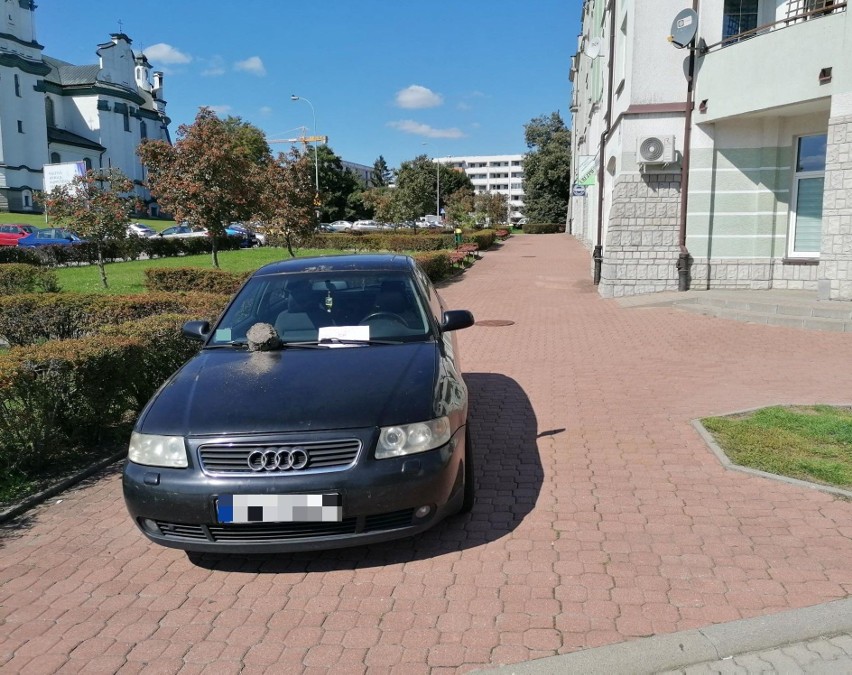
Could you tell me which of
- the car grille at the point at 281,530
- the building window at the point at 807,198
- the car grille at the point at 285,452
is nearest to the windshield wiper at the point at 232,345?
the car grille at the point at 285,452

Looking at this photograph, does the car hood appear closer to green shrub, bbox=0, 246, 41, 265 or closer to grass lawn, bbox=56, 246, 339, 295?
grass lawn, bbox=56, 246, 339, 295

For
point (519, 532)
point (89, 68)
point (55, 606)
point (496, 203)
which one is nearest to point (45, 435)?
point (55, 606)

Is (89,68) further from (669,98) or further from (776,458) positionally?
(776,458)

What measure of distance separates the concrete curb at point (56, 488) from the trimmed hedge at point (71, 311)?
4.35 m

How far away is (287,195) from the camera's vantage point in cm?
2427

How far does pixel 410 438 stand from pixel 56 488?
304cm

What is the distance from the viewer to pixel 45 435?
5.46 metres

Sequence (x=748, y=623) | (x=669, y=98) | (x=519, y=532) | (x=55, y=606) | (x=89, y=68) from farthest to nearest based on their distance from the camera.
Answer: (x=89, y=68) → (x=669, y=98) → (x=519, y=532) → (x=55, y=606) → (x=748, y=623)

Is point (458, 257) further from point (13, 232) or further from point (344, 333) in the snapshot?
point (13, 232)

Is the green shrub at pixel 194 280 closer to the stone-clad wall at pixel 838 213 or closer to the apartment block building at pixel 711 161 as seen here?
the apartment block building at pixel 711 161

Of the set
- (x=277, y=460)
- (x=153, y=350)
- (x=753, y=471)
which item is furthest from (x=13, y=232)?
(x=753, y=471)

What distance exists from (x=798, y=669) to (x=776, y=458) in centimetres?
265

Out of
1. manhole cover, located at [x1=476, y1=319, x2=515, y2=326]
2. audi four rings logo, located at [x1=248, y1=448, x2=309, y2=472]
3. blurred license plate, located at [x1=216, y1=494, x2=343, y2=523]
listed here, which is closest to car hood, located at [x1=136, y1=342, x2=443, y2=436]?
audi four rings logo, located at [x1=248, y1=448, x2=309, y2=472]

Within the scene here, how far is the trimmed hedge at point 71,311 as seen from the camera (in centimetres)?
1006
